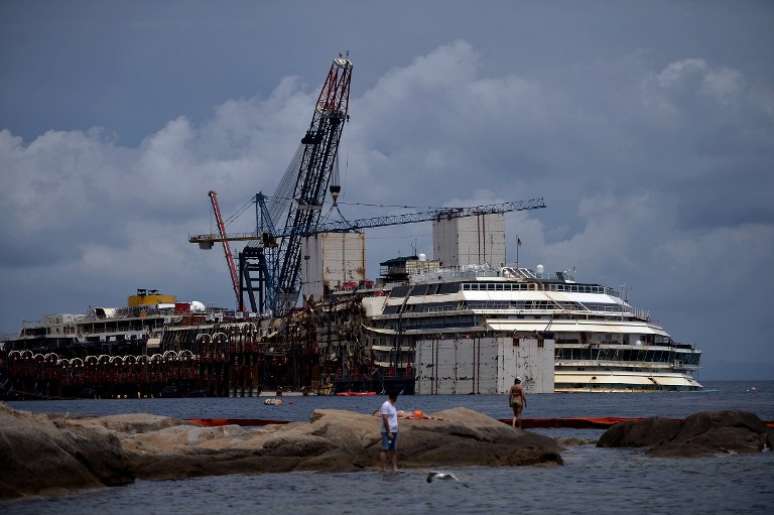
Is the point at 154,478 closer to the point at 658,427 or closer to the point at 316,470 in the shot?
the point at 316,470

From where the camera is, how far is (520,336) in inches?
5635

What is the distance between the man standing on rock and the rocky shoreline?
144 centimetres

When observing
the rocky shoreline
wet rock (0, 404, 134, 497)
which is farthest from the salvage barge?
wet rock (0, 404, 134, 497)

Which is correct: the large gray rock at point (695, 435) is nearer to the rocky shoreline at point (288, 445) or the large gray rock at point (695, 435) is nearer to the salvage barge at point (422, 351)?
the rocky shoreline at point (288, 445)

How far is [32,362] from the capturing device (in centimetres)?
18138

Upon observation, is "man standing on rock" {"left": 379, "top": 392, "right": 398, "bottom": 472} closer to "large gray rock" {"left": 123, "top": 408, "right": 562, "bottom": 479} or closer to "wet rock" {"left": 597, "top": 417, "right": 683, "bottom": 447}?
"large gray rock" {"left": 123, "top": 408, "right": 562, "bottom": 479}

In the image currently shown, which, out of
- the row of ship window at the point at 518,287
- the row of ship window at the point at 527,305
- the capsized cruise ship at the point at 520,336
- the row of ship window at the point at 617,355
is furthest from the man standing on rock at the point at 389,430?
the row of ship window at the point at 518,287

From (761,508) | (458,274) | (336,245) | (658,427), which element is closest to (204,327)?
(336,245)

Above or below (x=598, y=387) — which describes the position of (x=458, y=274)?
above

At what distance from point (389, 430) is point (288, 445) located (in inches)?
178

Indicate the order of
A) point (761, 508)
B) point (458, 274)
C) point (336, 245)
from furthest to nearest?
point (336, 245) < point (458, 274) < point (761, 508)

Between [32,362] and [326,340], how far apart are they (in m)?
37.1

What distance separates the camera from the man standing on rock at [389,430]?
44594 mm

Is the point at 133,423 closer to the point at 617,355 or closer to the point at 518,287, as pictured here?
the point at 617,355
